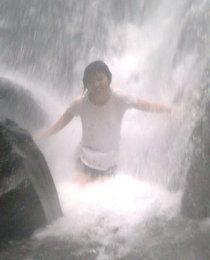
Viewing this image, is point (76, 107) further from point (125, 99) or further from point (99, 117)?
point (125, 99)

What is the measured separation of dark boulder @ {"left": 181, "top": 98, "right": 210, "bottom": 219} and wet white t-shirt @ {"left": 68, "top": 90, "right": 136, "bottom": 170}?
3.18 feet

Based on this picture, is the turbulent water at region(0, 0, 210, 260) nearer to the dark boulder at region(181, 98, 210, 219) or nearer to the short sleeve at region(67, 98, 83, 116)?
the dark boulder at region(181, 98, 210, 219)

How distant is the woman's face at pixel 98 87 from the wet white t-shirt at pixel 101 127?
9cm

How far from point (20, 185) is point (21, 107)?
2.35 m

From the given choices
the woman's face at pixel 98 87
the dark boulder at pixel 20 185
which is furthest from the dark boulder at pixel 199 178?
the dark boulder at pixel 20 185

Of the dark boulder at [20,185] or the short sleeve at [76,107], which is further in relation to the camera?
the short sleeve at [76,107]

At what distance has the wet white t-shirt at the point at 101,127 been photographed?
4.29 m

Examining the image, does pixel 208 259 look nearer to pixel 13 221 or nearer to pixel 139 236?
pixel 139 236

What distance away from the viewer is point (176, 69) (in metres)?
5.54

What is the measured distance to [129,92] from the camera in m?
6.56

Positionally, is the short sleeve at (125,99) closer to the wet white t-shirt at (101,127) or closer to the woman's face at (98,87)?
the wet white t-shirt at (101,127)

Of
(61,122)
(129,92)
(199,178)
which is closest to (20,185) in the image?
(61,122)

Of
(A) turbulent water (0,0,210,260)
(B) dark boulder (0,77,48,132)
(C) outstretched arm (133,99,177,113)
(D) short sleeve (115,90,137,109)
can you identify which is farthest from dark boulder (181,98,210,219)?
(B) dark boulder (0,77,48,132)

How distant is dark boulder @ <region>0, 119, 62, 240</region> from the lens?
10.6ft
